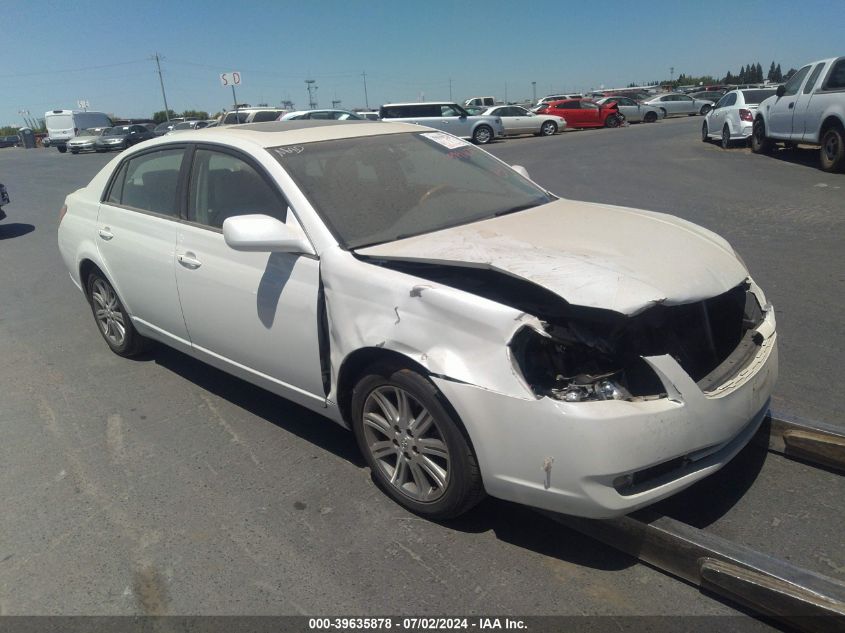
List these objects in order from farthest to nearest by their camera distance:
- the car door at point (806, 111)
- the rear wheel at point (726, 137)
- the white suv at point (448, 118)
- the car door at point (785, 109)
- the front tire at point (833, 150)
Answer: the white suv at point (448, 118) → the rear wheel at point (726, 137) → the car door at point (785, 109) → the car door at point (806, 111) → the front tire at point (833, 150)

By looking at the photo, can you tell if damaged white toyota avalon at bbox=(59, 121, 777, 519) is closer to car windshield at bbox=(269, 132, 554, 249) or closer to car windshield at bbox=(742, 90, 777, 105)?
car windshield at bbox=(269, 132, 554, 249)

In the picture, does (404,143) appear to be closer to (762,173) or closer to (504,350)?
(504,350)

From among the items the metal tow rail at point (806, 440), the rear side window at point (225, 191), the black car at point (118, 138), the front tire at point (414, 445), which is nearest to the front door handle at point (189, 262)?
the rear side window at point (225, 191)

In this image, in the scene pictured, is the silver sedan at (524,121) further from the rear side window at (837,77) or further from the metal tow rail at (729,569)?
the metal tow rail at (729,569)

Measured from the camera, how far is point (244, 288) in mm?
3574

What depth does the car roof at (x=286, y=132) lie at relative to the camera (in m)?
3.85

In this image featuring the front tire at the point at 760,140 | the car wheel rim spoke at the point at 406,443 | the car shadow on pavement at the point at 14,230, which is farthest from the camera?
the front tire at the point at 760,140

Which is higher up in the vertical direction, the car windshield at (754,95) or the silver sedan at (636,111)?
the car windshield at (754,95)

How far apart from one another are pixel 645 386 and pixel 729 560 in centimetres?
68

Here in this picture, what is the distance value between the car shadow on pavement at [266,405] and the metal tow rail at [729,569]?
1426 millimetres

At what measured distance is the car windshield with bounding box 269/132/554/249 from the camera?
342 cm

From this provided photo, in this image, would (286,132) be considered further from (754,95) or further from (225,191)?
(754,95)

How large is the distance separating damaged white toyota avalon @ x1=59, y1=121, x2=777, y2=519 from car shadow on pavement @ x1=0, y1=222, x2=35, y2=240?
8.16 meters

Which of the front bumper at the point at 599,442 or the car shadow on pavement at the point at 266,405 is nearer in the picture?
the front bumper at the point at 599,442
